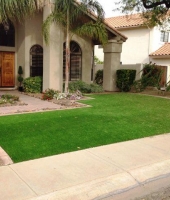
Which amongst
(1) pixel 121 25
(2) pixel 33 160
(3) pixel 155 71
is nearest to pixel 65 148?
(2) pixel 33 160

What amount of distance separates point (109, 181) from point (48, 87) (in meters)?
9.87

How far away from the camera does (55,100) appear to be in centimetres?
1185

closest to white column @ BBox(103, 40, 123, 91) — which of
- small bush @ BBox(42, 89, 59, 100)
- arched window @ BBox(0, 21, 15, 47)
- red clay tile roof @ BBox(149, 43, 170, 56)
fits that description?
small bush @ BBox(42, 89, 59, 100)

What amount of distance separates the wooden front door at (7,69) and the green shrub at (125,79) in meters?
6.70

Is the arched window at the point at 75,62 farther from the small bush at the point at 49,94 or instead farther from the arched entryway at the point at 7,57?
the small bush at the point at 49,94

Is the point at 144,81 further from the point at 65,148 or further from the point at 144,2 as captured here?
the point at 65,148

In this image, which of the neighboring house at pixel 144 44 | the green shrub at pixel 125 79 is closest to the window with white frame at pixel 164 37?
the neighboring house at pixel 144 44

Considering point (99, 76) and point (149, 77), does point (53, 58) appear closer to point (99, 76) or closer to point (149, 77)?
point (149, 77)

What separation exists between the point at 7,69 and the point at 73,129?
415 inches

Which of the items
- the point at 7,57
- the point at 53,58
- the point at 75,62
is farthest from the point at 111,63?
the point at 7,57

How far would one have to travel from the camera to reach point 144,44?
78.0 feet

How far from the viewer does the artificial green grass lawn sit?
5.50 meters

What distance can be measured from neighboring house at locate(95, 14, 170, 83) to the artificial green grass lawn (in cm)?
1415

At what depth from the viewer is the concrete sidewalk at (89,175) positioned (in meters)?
3.76
